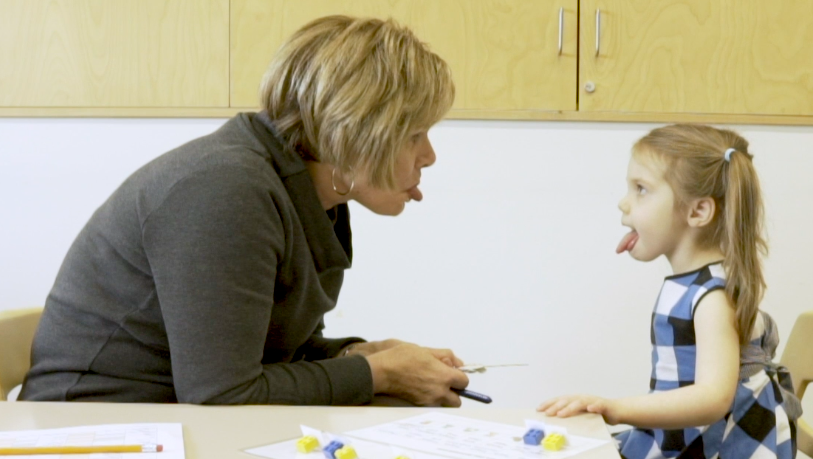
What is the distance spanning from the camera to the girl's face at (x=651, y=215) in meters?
1.54

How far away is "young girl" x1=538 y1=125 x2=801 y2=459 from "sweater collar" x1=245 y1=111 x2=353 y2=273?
503mm

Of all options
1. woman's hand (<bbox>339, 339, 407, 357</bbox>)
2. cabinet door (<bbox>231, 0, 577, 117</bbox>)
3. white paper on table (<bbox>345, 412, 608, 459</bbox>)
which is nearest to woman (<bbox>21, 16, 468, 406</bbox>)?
woman's hand (<bbox>339, 339, 407, 357</bbox>)

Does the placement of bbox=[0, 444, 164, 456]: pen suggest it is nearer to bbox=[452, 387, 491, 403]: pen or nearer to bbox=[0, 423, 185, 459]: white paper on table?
bbox=[0, 423, 185, 459]: white paper on table

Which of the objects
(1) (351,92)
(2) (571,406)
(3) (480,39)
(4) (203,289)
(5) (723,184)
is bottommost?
(2) (571,406)

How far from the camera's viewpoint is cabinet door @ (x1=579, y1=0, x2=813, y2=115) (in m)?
2.40

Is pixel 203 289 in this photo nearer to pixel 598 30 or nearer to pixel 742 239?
pixel 742 239

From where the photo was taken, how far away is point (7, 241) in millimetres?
2578

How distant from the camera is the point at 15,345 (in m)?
1.40

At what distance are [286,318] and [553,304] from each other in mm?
1294

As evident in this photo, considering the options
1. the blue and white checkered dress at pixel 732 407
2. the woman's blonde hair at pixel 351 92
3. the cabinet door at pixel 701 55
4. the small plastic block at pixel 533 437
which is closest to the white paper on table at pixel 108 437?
the small plastic block at pixel 533 437

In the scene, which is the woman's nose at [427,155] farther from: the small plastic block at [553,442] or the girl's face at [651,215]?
the small plastic block at [553,442]

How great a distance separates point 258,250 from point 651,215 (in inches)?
28.3

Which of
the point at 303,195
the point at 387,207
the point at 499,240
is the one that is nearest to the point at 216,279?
the point at 303,195

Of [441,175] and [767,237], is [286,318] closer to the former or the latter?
[441,175]
